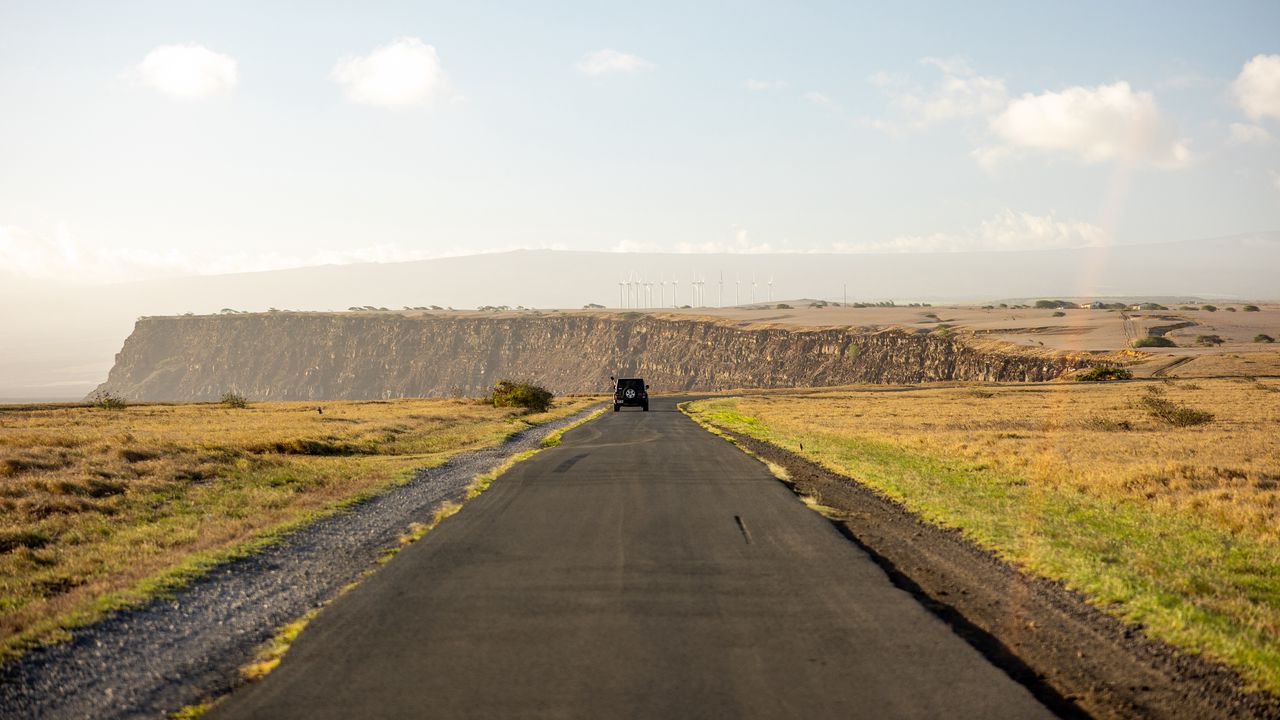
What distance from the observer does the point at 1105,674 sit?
7156 mm

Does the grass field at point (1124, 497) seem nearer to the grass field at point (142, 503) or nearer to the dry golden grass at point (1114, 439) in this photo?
the dry golden grass at point (1114, 439)

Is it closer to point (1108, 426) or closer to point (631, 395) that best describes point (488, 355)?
point (631, 395)

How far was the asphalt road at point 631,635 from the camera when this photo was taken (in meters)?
6.30

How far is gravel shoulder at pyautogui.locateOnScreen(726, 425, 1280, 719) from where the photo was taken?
21.5 ft

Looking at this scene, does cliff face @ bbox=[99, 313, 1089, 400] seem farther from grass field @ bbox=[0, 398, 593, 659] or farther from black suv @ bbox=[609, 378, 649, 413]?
grass field @ bbox=[0, 398, 593, 659]

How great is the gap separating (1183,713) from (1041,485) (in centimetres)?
1343

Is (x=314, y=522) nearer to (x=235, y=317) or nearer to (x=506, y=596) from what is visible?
(x=506, y=596)

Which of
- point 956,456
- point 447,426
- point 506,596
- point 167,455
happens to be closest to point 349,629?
point 506,596

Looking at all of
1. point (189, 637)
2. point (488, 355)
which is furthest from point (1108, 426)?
point (488, 355)

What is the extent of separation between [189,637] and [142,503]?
1016 centimetres

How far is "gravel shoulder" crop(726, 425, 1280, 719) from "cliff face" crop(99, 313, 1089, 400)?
4199 inches

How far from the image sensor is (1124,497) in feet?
56.0

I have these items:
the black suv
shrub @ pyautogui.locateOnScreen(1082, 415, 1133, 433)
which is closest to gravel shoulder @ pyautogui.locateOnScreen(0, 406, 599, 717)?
shrub @ pyautogui.locateOnScreen(1082, 415, 1133, 433)

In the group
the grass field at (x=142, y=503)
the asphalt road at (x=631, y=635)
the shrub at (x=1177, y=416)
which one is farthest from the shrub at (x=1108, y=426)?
the asphalt road at (x=631, y=635)
